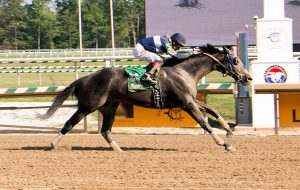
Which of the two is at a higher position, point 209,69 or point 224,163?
point 209,69

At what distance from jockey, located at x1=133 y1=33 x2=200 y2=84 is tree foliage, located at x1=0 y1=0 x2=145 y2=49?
68.4m

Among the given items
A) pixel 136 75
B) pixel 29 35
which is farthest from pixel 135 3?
pixel 136 75

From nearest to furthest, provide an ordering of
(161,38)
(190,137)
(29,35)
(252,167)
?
(252,167), (161,38), (190,137), (29,35)

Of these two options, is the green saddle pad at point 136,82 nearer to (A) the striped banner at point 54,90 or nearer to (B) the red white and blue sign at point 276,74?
(A) the striped banner at point 54,90

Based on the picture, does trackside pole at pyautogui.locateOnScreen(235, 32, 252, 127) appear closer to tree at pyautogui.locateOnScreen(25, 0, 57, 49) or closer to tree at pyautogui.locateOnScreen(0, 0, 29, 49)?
tree at pyautogui.locateOnScreen(25, 0, 57, 49)

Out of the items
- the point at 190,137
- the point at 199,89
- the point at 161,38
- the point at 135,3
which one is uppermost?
the point at 135,3

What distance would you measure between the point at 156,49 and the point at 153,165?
1.99 m

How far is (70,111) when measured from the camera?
15.4m

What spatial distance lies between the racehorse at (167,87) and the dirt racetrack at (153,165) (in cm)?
51

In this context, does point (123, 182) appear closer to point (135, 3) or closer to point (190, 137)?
point (190, 137)

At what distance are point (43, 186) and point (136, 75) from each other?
308 cm

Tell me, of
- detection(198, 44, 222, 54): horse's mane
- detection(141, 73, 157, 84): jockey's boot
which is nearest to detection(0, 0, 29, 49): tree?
detection(198, 44, 222, 54): horse's mane

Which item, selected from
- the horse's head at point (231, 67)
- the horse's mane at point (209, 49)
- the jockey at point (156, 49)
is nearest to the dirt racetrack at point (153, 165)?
the horse's head at point (231, 67)

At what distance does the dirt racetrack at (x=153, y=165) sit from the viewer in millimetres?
6559
